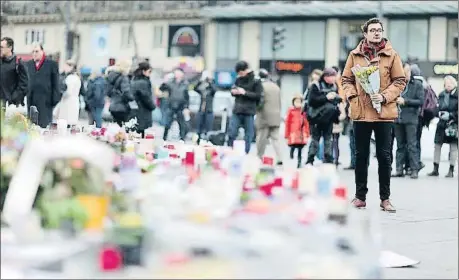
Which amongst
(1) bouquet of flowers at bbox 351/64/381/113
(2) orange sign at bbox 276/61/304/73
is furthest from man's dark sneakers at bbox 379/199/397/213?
(2) orange sign at bbox 276/61/304/73

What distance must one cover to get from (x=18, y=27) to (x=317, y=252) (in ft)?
237

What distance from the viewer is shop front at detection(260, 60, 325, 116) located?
60469 millimetres

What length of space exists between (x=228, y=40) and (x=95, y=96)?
41.0 meters

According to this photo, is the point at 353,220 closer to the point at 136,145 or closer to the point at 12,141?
the point at 12,141

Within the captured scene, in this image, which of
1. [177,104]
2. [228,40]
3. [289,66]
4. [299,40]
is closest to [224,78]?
[289,66]

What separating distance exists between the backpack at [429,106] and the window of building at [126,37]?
5163cm

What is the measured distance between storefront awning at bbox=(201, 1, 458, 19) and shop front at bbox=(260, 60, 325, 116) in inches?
108

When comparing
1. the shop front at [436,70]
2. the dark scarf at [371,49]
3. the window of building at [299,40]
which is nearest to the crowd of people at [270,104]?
the dark scarf at [371,49]

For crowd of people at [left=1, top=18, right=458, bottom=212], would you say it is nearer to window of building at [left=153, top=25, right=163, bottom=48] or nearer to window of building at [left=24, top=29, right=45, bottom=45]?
window of building at [left=153, top=25, right=163, bottom=48]

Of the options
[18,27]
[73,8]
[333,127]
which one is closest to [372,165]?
[333,127]

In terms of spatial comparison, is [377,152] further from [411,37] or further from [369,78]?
[411,37]

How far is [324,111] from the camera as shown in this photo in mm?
15633

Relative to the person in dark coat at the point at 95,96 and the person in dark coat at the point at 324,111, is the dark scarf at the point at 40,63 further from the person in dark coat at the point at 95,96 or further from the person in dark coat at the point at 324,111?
the person in dark coat at the point at 95,96

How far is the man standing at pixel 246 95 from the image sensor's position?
54.6 ft
